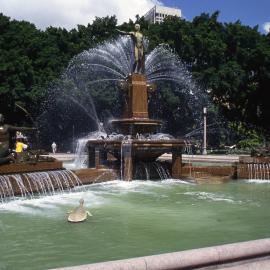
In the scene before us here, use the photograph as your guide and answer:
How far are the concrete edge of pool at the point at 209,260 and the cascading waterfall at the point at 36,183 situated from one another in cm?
796

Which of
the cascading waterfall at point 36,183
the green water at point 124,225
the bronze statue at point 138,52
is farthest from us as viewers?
the bronze statue at point 138,52

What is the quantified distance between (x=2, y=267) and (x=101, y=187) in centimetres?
845

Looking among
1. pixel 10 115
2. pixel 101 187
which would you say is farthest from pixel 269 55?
pixel 101 187

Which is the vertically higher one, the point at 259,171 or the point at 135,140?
the point at 135,140

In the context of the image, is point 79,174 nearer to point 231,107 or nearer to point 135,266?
point 135,266

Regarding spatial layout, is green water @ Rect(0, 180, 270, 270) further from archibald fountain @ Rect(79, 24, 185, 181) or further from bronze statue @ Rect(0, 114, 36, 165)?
archibald fountain @ Rect(79, 24, 185, 181)

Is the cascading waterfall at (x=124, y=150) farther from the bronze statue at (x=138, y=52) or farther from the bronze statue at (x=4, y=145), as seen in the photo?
the bronze statue at (x=4, y=145)

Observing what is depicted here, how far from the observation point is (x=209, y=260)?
16.7 feet

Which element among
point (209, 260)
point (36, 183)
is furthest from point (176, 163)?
point (209, 260)

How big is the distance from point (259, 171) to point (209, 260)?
1356 cm

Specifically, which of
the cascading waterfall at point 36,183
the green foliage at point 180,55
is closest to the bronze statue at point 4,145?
the cascading waterfall at point 36,183

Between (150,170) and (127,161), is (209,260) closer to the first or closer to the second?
(127,161)

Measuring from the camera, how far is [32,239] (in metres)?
8.05

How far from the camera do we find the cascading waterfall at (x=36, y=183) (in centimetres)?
1236
